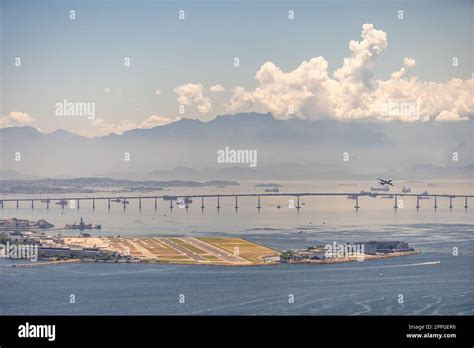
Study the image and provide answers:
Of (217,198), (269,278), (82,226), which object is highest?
(217,198)

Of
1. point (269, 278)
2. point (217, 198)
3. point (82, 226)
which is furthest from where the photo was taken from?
point (217, 198)

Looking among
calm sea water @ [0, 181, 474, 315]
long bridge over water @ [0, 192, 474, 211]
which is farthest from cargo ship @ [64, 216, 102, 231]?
long bridge over water @ [0, 192, 474, 211]

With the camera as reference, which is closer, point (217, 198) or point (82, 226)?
point (82, 226)

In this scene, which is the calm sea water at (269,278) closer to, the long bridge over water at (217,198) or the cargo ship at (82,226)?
the cargo ship at (82,226)

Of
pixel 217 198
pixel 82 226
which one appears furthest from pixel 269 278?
pixel 217 198

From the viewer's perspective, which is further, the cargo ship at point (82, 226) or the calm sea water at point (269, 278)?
the cargo ship at point (82, 226)

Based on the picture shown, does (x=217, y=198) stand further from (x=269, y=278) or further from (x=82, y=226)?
(x=269, y=278)

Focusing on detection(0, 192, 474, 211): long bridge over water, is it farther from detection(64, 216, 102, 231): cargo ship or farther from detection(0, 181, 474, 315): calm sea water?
detection(64, 216, 102, 231): cargo ship

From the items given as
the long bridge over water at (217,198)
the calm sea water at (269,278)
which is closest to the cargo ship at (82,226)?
the calm sea water at (269,278)
